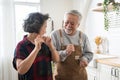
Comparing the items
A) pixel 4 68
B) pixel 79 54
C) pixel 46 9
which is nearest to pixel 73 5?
pixel 46 9

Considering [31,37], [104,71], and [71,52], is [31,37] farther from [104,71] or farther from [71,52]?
[104,71]

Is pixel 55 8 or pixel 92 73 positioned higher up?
pixel 55 8

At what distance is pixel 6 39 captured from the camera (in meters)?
4.10

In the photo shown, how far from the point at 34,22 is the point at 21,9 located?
3055 mm

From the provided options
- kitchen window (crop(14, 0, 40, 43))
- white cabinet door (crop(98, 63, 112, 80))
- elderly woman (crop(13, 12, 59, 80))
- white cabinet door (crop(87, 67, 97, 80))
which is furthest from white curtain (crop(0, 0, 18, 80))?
elderly woman (crop(13, 12, 59, 80))

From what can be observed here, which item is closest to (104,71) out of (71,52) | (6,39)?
(71,52)

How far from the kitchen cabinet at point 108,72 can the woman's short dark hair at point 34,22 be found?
156cm

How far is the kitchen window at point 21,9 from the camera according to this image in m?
4.37

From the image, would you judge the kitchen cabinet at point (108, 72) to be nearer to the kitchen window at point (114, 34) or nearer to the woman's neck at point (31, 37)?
the kitchen window at point (114, 34)

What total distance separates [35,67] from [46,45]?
0.68ft

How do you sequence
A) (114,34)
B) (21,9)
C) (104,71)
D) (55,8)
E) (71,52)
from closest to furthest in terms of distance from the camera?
(71,52) < (104,71) < (114,34) < (21,9) < (55,8)

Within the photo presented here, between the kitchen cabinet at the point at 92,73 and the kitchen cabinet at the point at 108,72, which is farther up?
the kitchen cabinet at the point at 108,72

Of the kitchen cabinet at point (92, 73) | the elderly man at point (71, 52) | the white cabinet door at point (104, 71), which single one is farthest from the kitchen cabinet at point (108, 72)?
the elderly man at point (71, 52)

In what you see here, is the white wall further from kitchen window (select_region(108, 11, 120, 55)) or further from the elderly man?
the elderly man
